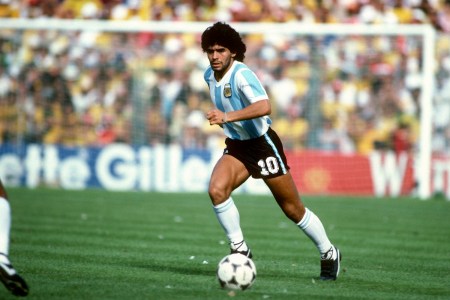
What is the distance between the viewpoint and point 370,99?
80.9 ft

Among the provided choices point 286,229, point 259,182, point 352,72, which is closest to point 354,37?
point 352,72

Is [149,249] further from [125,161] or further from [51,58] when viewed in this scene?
[51,58]

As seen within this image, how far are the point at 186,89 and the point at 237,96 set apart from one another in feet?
49.5

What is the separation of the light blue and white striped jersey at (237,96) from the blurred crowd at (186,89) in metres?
14.3

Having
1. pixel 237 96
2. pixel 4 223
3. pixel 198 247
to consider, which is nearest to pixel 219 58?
pixel 237 96

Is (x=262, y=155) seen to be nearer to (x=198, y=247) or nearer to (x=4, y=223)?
(x=4, y=223)

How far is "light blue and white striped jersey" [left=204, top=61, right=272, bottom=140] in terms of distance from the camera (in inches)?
372

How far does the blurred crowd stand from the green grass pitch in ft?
9.27

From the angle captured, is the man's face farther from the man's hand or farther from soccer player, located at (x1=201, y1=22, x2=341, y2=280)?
the man's hand

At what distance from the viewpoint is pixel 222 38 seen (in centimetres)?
961

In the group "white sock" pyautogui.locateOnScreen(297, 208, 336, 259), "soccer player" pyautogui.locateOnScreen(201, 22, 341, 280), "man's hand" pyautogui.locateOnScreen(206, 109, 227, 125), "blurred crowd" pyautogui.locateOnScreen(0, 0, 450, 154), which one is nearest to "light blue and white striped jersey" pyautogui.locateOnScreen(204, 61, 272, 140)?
"soccer player" pyautogui.locateOnScreen(201, 22, 341, 280)

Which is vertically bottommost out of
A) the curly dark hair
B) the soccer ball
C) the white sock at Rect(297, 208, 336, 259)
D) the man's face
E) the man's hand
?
the soccer ball

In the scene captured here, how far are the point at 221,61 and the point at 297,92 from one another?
15096 mm

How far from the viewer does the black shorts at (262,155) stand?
960 centimetres
